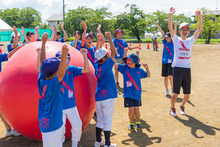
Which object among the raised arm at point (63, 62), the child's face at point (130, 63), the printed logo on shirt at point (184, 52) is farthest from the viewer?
the printed logo on shirt at point (184, 52)

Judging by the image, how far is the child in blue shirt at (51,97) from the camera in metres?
3.09

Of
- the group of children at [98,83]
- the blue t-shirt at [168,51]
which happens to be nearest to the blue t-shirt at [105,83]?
the group of children at [98,83]

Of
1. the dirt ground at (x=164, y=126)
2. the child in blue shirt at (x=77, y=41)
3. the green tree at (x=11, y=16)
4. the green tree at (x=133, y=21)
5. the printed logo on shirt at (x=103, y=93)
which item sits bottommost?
the dirt ground at (x=164, y=126)

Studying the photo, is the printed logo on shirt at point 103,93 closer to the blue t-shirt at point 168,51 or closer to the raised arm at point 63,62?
the raised arm at point 63,62

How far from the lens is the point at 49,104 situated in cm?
319

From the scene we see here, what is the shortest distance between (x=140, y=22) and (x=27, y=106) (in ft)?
170

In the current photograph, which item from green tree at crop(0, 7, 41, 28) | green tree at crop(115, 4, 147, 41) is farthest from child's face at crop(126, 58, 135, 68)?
green tree at crop(0, 7, 41, 28)

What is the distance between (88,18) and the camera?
61.8 m

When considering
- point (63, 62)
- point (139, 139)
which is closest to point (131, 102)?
point (139, 139)

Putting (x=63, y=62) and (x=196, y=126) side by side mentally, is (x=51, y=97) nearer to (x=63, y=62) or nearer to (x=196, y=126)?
(x=63, y=62)

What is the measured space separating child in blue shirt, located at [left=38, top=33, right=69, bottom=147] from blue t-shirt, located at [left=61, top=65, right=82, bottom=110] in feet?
2.59

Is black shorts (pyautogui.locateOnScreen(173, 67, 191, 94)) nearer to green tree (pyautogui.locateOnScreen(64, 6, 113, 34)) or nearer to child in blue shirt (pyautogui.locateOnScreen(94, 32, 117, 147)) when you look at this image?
child in blue shirt (pyautogui.locateOnScreen(94, 32, 117, 147))

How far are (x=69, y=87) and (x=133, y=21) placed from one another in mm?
52224

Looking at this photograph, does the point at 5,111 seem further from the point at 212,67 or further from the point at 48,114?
the point at 212,67
